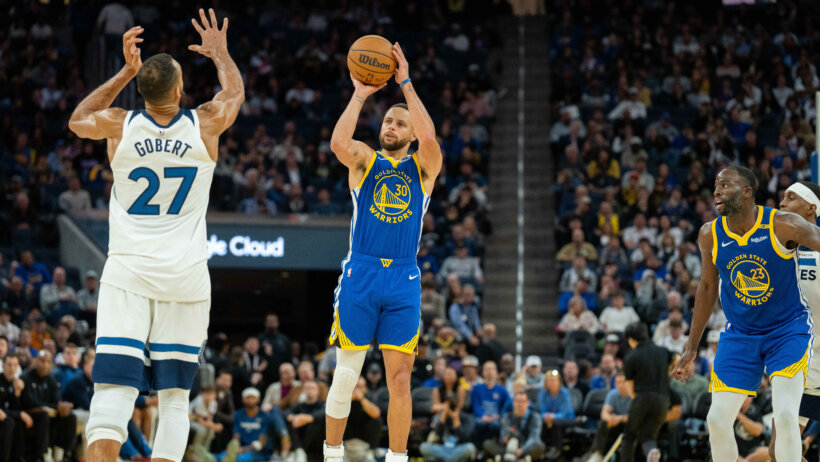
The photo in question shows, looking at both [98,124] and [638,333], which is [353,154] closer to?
[98,124]

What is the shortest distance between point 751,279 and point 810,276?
1.10 metres

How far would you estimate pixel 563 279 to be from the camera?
60.3 feet

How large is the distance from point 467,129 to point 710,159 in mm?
4591

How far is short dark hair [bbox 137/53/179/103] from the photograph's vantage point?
6.15m

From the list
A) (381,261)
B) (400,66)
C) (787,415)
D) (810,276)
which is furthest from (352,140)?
(810,276)

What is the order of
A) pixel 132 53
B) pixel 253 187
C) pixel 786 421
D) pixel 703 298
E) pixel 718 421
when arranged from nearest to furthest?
pixel 132 53 < pixel 786 421 < pixel 718 421 < pixel 703 298 < pixel 253 187

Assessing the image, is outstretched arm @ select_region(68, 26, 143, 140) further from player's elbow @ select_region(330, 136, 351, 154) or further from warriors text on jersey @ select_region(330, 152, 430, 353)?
warriors text on jersey @ select_region(330, 152, 430, 353)

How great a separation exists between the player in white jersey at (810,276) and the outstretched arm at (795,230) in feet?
2.09

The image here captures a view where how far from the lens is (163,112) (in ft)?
20.6

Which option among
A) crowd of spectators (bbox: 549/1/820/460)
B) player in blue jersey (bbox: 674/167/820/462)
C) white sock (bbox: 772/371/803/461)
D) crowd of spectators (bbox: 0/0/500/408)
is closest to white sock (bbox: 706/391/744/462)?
player in blue jersey (bbox: 674/167/820/462)

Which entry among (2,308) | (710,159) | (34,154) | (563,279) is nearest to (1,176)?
(34,154)

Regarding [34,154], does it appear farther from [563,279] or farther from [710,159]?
[710,159]

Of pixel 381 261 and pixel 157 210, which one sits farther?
pixel 381 261

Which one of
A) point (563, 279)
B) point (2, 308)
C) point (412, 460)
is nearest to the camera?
point (412, 460)
